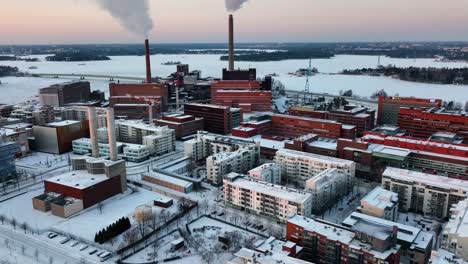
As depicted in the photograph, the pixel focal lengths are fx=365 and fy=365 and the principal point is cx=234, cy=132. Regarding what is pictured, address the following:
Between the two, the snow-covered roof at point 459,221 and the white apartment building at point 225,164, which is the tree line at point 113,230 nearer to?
the white apartment building at point 225,164

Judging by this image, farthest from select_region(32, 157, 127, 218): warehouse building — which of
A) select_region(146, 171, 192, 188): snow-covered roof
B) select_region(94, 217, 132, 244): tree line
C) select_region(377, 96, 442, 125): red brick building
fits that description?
select_region(377, 96, 442, 125): red brick building

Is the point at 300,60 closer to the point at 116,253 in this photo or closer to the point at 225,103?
the point at 225,103

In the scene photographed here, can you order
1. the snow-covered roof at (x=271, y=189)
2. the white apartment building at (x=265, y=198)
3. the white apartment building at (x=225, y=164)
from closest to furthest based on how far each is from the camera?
the white apartment building at (x=265, y=198)
the snow-covered roof at (x=271, y=189)
the white apartment building at (x=225, y=164)

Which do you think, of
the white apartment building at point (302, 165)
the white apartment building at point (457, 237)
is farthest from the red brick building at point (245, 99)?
the white apartment building at point (457, 237)

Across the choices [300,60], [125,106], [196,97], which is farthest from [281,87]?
[300,60]

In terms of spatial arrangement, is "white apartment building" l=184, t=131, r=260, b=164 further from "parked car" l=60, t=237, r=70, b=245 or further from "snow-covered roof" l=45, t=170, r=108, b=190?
"parked car" l=60, t=237, r=70, b=245
